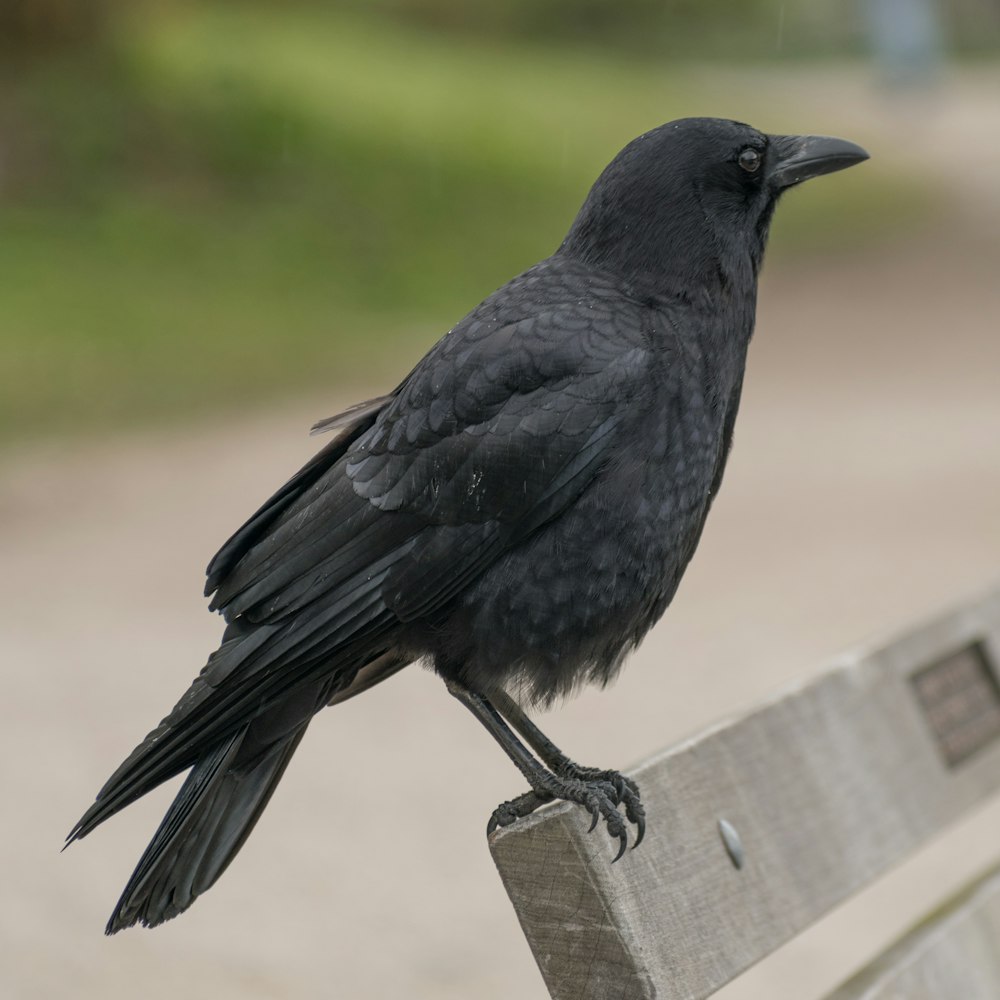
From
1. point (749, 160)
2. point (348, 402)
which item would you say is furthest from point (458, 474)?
point (348, 402)

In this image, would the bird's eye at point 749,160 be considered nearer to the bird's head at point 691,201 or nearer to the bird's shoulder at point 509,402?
the bird's head at point 691,201

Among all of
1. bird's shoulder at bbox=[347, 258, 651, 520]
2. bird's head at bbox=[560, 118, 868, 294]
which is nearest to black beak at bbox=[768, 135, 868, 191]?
bird's head at bbox=[560, 118, 868, 294]

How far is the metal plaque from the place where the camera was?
288cm

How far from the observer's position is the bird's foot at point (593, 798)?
7.14 ft

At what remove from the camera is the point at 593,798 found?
2.33 metres

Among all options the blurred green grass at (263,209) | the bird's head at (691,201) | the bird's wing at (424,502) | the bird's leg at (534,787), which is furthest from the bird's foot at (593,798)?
the blurred green grass at (263,209)

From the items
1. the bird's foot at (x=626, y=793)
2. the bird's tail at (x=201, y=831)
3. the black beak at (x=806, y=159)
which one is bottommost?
the bird's foot at (x=626, y=793)

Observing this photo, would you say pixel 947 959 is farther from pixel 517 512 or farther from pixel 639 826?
pixel 517 512

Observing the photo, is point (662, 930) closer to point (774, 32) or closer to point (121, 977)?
point (121, 977)

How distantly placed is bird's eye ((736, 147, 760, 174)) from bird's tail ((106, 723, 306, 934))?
1.18 meters

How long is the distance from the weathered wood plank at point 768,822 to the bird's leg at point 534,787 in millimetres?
100

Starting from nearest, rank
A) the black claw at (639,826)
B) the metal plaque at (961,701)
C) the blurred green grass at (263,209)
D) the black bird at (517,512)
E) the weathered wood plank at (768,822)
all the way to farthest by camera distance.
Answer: the weathered wood plank at (768,822), the black claw at (639,826), the black bird at (517,512), the metal plaque at (961,701), the blurred green grass at (263,209)

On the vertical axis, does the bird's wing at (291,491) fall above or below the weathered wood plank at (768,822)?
above

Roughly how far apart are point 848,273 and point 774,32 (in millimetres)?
26141
